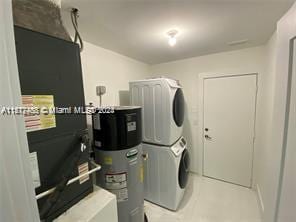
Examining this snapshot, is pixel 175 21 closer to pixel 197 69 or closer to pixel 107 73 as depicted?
pixel 107 73

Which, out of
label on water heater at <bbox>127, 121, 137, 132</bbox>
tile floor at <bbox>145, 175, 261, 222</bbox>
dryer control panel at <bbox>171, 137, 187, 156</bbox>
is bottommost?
tile floor at <bbox>145, 175, 261, 222</bbox>

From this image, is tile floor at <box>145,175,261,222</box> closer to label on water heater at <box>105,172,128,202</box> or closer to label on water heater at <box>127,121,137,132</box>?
label on water heater at <box>105,172,128,202</box>

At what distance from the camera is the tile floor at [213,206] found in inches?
73.0

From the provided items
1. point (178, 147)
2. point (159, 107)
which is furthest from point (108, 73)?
point (178, 147)

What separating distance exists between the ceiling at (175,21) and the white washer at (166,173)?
1.40 meters

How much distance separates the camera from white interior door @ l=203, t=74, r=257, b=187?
7.57 feet

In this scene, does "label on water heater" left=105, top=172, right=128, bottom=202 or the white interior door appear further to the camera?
the white interior door

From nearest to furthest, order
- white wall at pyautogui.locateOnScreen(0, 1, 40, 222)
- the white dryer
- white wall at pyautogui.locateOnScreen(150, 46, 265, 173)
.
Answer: white wall at pyautogui.locateOnScreen(0, 1, 40, 222) < the white dryer < white wall at pyautogui.locateOnScreen(150, 46, 265, 173)

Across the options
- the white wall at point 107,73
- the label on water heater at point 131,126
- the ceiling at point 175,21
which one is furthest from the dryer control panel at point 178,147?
the ceiling at point 175,21

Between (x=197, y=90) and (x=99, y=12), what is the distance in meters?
2.08

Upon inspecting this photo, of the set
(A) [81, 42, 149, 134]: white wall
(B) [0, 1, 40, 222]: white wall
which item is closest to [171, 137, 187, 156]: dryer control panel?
(A) [81, 42, 149, 134]: white wall

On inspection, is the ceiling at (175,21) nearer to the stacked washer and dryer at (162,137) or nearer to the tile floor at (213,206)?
the stacked washer and dryer at (162,137)

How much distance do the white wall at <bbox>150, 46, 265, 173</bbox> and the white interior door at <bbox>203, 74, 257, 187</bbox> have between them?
0.44 ft

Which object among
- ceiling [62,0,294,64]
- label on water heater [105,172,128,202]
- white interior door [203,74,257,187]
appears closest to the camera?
ceiling [62,0,294,64]
